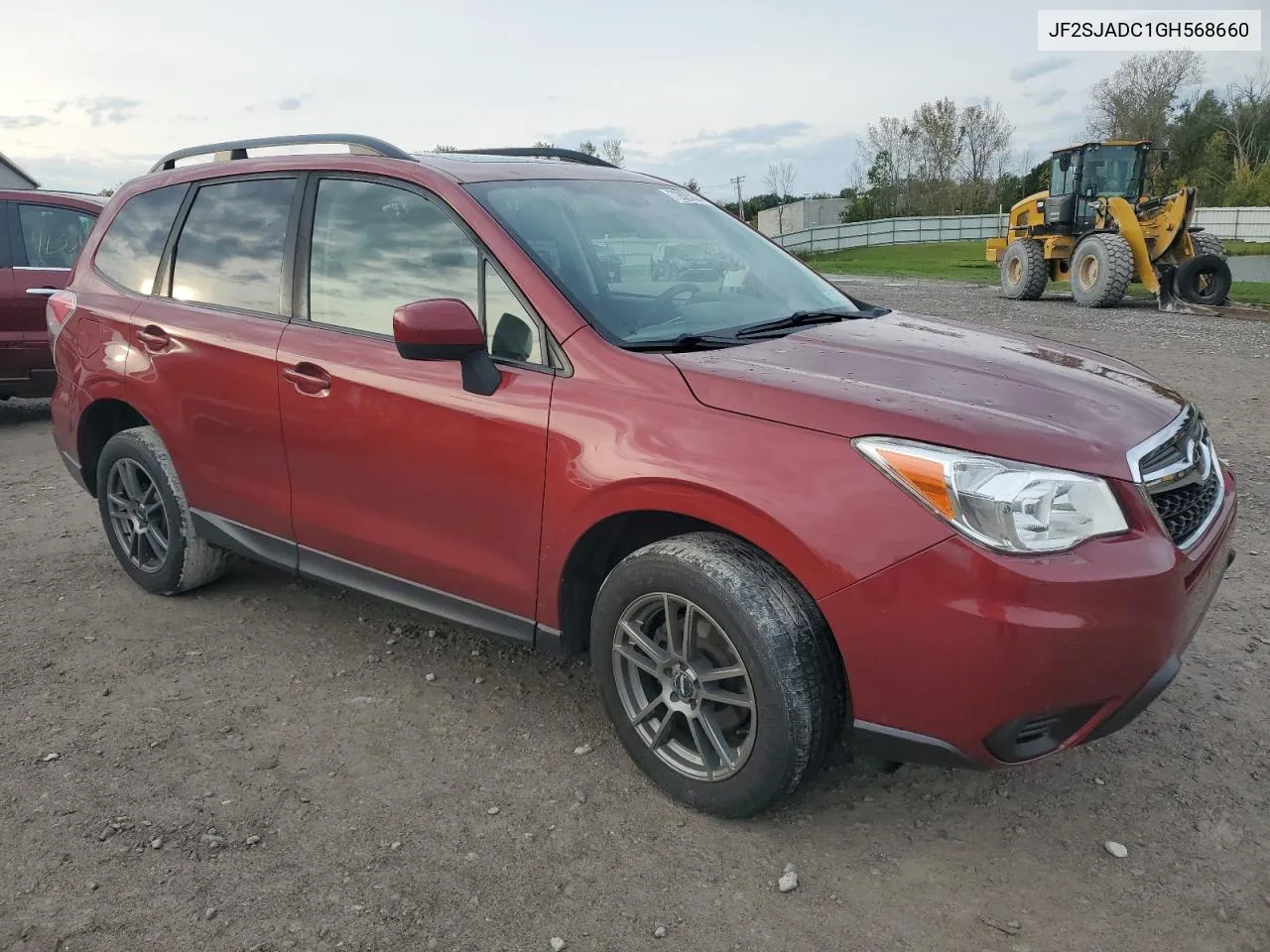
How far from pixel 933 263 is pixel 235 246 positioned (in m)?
34.2

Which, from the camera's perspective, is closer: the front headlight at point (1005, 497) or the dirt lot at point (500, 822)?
the front headlight at point (1005, 497)

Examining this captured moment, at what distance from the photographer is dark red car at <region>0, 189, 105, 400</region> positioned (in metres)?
7.86

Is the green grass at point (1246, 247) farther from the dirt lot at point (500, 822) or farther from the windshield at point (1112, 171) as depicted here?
the dirt lot at point (500, 822)

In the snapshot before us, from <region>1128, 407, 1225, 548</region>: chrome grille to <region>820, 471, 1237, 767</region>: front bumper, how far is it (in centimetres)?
11

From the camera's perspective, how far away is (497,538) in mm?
3117

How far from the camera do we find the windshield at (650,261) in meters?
3.14

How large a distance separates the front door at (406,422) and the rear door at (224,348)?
0.40 ft

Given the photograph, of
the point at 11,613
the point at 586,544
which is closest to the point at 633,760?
the point at 586,544

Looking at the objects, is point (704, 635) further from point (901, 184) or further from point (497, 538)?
point (901, 184)

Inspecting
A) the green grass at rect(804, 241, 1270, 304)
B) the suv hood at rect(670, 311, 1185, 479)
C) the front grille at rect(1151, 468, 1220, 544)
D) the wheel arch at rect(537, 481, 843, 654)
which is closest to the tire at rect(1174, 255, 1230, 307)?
the green grass at rect(804, 241, 1270, 304)

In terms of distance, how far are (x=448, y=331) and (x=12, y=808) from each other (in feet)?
6.11

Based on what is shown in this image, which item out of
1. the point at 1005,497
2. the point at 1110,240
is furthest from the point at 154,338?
the point at 1110,240

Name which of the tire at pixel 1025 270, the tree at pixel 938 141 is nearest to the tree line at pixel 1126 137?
the tree at pixel 938 141

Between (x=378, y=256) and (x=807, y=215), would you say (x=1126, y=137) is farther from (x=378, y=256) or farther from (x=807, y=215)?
(x=378, y=256)
